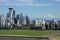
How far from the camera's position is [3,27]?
37625 mm

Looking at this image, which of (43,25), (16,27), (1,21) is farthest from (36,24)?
(1,21)

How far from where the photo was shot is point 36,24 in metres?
38.2

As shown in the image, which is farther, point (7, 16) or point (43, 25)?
point (7, 16)

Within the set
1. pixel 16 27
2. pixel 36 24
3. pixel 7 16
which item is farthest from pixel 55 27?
pixel 7 16

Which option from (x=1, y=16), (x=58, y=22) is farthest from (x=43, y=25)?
(x=1, y=16)

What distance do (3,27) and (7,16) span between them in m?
3.36

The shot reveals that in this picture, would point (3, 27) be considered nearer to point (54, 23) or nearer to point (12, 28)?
point (12, 28)

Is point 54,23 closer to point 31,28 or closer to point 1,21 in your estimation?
point 31,28

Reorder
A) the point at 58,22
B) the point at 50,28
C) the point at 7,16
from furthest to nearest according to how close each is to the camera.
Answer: the point at 7,16 < the point at 50,28 < the point at 58,22

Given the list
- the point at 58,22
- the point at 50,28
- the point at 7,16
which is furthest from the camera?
the point at 7,16

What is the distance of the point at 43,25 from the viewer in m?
37.7

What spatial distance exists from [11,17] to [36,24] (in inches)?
222

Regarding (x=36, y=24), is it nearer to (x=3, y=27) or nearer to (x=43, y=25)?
(x=43, y=25)

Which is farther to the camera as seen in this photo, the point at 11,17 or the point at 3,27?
the point at 11,17
